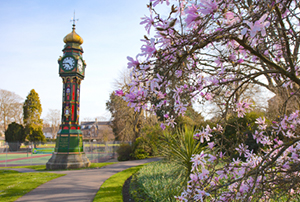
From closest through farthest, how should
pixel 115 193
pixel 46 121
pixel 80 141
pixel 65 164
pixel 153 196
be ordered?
1. pixel 153 196
2. pixel 115 193
3. pixel 65 164
4. pixel 80 141
5. pixel 46 121

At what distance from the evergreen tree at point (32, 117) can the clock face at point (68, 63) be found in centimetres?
2478

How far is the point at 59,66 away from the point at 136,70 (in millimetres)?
12530

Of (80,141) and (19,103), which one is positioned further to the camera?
(19,103)

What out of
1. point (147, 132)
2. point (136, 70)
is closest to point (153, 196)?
point (136, 70)

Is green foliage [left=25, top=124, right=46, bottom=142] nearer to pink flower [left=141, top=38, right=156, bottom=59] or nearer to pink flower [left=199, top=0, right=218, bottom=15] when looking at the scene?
pink flower [left=141, top=38, right=156, bottom=59]

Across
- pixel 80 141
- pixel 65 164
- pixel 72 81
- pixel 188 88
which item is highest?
pixel 72 81

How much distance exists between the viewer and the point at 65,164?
11805mm

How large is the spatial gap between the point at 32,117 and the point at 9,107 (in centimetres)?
406

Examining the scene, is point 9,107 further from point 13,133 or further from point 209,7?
point 209,7

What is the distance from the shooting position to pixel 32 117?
3353cm

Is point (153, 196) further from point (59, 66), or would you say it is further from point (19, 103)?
point (19, 103)

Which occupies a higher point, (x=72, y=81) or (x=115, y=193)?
(x=72, y=81)

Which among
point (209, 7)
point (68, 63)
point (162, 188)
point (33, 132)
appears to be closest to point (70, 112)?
point (68, 63)

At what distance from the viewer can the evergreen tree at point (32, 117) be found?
32900mm
